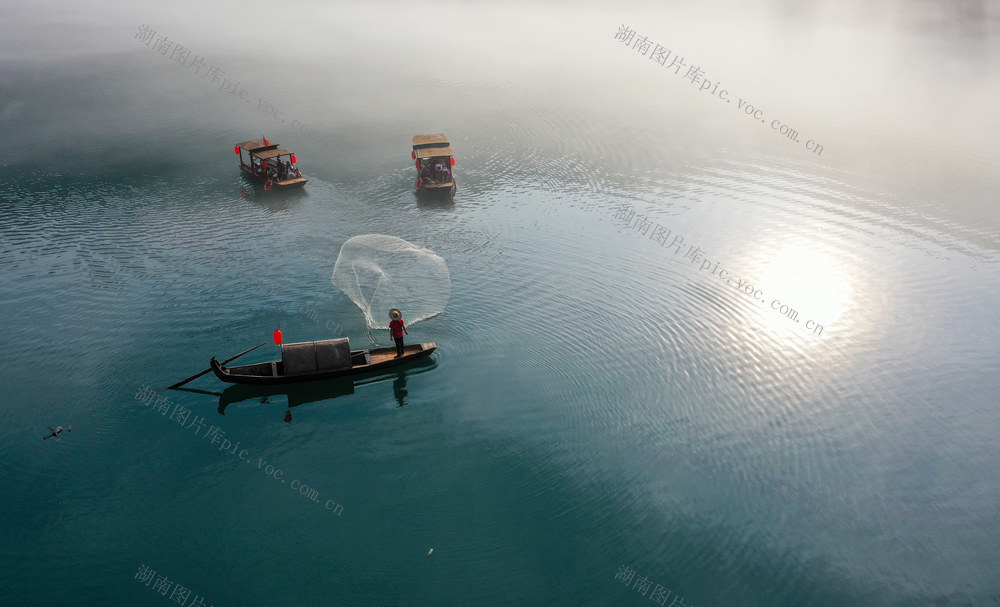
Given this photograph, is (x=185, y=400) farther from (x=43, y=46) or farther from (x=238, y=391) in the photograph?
(x=43, y=46)

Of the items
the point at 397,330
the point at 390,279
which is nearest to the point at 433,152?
the point at 390,279

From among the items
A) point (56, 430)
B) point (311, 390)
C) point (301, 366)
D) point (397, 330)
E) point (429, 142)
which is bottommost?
point (56, 430)

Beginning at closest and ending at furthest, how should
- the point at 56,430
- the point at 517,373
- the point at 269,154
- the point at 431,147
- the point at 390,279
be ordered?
the point at 56,430 < the point at 517,373 < the point at 390,279 < the point at 269,154 < the point at 431,147

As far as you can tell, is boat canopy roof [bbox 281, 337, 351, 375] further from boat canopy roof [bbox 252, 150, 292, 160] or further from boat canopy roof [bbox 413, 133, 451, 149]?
boat canopy roof [bbox 252, 150, 292, 160]

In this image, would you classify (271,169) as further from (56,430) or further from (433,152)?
(56,430)

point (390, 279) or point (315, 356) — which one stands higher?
point (390, 279)

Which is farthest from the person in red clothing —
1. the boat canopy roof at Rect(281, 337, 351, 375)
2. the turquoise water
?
the boat canopy roof at Rect(281, 337, 351, 375)

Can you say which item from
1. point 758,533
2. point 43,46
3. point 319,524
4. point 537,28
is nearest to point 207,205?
point 319,524
